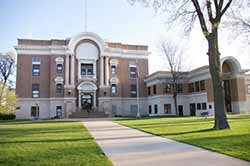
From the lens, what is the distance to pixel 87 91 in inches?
1774

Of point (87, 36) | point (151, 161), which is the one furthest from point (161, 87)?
point (151, 161)

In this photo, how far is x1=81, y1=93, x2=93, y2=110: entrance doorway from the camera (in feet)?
147

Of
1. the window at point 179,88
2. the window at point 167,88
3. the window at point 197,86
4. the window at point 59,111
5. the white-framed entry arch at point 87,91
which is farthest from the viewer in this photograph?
the white-framed entry arch at point 87,91

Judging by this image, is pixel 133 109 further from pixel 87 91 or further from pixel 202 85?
pixel 202 85

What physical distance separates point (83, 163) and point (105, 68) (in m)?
39.9

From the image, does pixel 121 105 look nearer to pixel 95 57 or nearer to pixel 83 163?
pixel 95 57

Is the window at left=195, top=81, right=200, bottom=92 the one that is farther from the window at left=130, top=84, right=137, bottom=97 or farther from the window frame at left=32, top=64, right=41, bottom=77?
the window frame at left=32, top=64, right=41, bottom=77

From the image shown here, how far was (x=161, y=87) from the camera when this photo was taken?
43.2 meters

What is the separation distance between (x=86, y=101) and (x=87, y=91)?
178 centimetres

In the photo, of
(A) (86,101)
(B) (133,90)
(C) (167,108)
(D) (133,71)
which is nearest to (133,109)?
(B) (133,90)

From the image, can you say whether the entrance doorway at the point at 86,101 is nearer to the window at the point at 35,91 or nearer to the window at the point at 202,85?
the window at the point at 35,91

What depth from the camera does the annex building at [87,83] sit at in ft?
141

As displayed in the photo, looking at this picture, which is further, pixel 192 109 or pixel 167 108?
pixel 167 108

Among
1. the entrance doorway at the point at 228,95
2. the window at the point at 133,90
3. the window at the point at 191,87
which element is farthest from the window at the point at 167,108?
the entrance doorway at the point at 228,95
